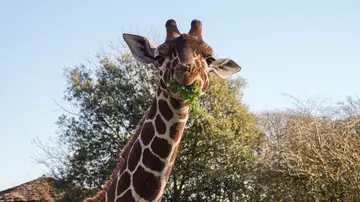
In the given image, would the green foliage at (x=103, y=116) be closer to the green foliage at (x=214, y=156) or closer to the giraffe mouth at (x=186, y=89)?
the green foliage at (x=214, y=156)

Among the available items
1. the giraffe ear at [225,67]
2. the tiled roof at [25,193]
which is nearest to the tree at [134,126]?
the tiled roof at [25,193]

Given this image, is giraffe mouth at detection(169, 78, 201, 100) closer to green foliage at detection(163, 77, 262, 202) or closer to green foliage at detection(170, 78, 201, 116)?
green foliage at detection(170, 78, 201, 116)

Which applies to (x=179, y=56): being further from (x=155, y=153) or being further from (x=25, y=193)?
(x=25, y=193)

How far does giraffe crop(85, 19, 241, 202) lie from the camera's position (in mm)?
5465

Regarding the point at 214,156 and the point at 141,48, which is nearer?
the point at 141,48

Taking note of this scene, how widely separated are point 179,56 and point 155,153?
3.60 feet

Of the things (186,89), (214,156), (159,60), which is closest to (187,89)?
(186,89)

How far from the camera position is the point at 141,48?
6.35 m

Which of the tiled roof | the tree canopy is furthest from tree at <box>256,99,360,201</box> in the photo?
the tiled roof

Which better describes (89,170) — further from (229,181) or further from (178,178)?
(229,181)

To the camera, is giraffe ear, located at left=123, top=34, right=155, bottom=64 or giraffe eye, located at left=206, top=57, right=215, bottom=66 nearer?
giraffe eye, located at left=206, top=57, right=215, bottom=66

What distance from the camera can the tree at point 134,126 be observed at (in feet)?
76.2

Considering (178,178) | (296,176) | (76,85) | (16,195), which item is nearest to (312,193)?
(296,176)

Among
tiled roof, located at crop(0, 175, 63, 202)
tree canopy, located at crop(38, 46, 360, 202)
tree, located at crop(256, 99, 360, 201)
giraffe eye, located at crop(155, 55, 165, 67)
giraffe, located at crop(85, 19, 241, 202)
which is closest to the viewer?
giraffe, located at crop(85, 19, 241, 202)
